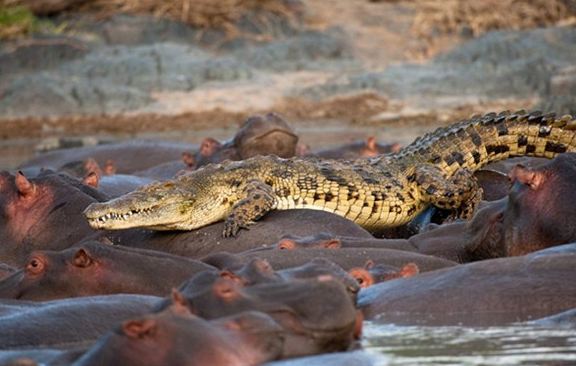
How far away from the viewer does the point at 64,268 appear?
734 cm

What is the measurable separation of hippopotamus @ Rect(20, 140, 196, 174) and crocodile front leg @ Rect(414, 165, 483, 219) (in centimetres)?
486

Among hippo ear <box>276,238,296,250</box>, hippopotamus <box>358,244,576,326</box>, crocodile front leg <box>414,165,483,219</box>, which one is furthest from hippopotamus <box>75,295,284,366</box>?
crocodile front leg <box>414,165,483,219</box>

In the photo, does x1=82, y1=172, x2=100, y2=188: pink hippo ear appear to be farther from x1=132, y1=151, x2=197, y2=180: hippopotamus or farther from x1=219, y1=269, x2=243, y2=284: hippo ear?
x1=219, y1=269, x2=243, y2=284: hippo ear

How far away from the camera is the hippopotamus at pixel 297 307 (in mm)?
5844

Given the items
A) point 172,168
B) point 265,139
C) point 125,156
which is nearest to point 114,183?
point 265,139

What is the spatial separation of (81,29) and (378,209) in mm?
11855

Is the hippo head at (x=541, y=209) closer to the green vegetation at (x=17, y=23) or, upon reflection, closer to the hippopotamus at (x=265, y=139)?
the hippopotamus at (x=265, y=139)

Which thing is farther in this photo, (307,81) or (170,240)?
(307,81)

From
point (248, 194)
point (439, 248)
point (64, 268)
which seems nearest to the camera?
point (64, 268)

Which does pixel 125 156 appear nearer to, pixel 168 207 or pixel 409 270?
pixel 168 207

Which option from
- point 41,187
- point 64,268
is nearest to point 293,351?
point 64,268

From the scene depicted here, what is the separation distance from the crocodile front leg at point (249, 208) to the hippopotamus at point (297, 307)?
2.72 meters

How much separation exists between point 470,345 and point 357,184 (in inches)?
136

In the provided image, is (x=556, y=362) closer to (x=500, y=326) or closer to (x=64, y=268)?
(x=500, y=326)
